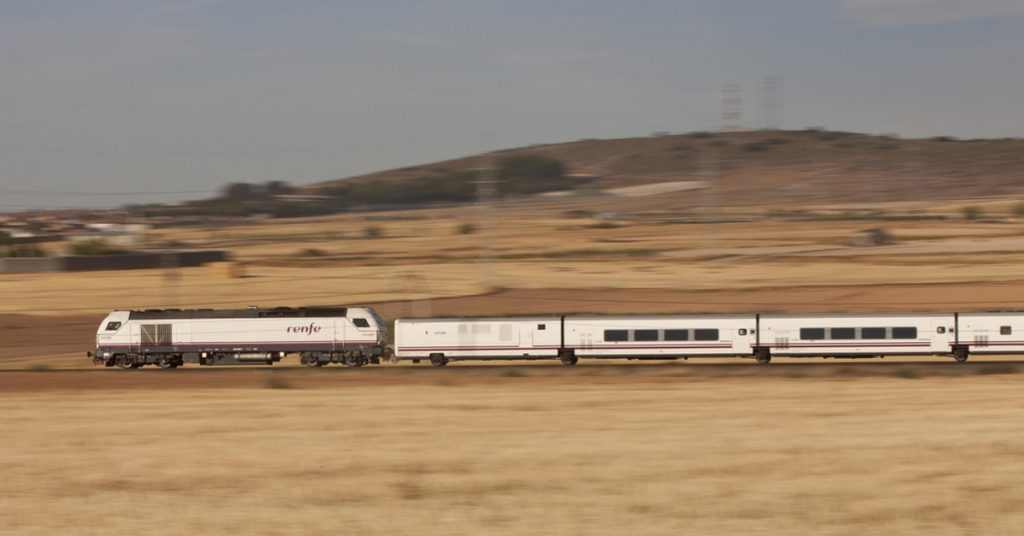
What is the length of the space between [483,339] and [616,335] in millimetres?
5700

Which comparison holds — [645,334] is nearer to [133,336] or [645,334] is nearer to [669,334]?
[669,334]

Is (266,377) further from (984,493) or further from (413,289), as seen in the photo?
(413,289)

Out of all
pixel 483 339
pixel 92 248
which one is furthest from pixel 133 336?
pixel 92 248

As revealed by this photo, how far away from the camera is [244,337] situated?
Result: 176 ft

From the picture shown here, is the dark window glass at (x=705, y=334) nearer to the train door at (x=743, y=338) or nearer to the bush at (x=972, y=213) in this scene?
the train door at (x=743, y=338)

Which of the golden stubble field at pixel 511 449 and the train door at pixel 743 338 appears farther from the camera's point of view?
the train door at pixel 743 338

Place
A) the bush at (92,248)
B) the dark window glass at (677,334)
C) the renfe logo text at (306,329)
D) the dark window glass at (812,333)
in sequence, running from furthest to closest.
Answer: the bush at (92,248)
the renfe logo text at (306,329)
the dark window glass at (677,334)
the dark window glass at (812,333)

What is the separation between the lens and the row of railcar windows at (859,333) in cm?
4978

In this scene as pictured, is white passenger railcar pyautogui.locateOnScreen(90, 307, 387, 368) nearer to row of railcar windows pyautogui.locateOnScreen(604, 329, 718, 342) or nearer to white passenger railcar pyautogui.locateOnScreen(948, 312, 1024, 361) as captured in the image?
row of railcar windows pyautogui.locateOnScreen(604, 329, 718, 342)

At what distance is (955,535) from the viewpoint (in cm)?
1877

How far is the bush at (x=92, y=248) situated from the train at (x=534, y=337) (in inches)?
3272

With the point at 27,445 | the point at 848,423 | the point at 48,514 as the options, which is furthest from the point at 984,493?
the point at 27,445

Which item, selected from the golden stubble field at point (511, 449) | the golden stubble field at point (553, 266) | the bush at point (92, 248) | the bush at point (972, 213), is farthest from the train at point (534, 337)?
the bush at point (972, 213)

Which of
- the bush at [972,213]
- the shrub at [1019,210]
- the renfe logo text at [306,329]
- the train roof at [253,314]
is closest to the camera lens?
the renfe logo text at [306,329]
